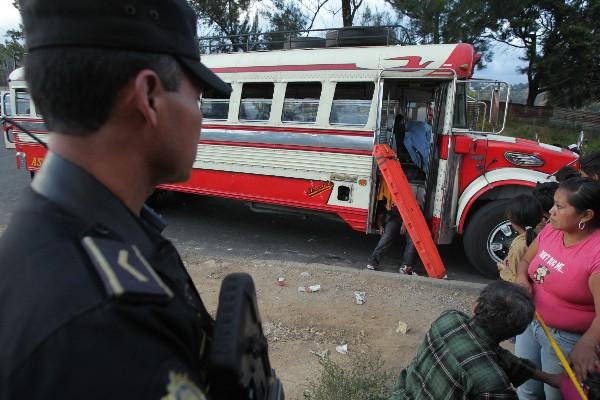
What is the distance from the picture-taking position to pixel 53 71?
0.78m

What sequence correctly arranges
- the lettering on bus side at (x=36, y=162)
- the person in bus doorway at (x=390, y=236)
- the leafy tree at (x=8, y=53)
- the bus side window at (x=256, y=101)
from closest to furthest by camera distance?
the person in bus doorway at (x=390, y=236) < the bus side window at (x=256, y=101) < the lettering on bus side at (x=36, y=162) < the leafy tree at (x=8, y=53)

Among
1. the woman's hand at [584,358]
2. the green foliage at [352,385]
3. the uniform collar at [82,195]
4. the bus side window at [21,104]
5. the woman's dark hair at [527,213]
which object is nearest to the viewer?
the uniform collar at [82,195]

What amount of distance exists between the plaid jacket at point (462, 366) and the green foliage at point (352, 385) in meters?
0.55

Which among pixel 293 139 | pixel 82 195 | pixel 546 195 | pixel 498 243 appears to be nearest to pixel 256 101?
pixel 293 139

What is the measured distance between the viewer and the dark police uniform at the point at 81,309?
1.98 feet

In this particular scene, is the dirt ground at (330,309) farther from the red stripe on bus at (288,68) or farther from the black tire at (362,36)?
the black tire at (362,36)

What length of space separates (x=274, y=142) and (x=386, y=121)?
5.50ft

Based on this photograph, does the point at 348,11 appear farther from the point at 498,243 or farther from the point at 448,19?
the point at 498,243

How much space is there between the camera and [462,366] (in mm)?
1828

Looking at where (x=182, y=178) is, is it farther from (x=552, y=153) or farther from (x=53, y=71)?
(x=552, y=153)

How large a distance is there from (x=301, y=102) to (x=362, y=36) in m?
1.27

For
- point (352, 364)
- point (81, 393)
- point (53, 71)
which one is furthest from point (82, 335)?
point (352, 364)

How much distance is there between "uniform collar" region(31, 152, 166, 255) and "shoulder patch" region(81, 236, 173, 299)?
65 millimetres

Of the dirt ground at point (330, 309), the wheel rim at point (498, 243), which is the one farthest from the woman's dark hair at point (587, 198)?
the wheel rim at point (498, 243)
